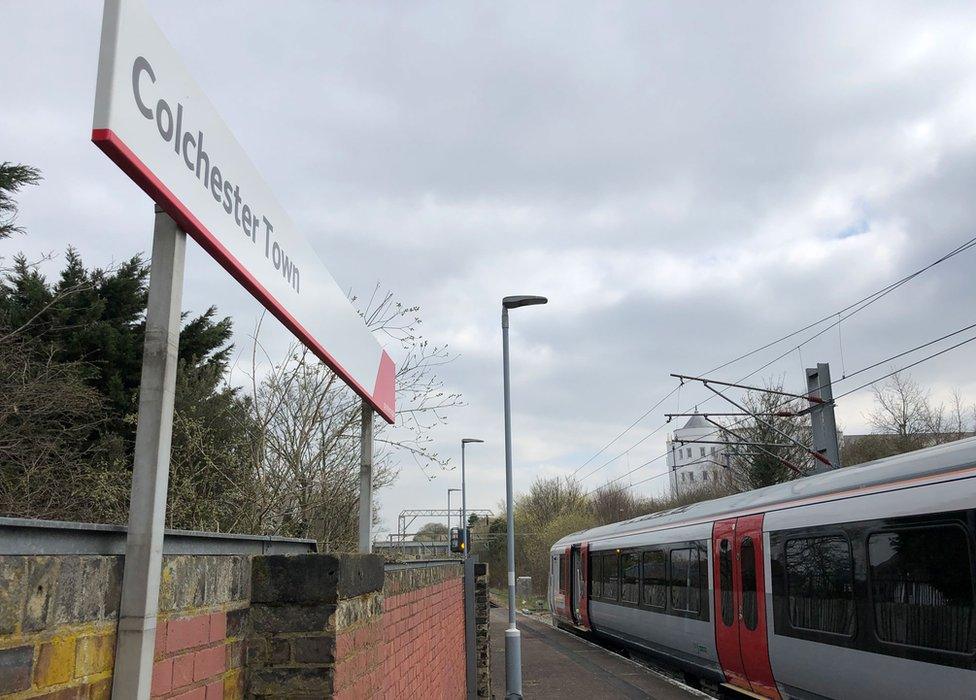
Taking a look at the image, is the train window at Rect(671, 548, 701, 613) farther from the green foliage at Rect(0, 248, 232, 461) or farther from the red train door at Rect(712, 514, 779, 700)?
the green foliage at Rect(0, 248, 232, 461)

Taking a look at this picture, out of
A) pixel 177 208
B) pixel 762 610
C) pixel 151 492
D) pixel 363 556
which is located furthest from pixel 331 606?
pixel 762 610

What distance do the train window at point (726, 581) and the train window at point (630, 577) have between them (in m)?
4.81

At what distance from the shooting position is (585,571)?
→ 71.2ft

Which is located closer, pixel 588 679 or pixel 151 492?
pixel 151 492

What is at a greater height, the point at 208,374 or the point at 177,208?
the point at 208,374

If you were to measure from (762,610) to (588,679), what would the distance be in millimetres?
5108

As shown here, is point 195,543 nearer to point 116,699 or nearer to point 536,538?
point 116,699

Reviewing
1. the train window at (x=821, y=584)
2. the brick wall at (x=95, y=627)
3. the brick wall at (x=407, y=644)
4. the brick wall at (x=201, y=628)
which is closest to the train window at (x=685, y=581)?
the train window at (x=821, y=584)

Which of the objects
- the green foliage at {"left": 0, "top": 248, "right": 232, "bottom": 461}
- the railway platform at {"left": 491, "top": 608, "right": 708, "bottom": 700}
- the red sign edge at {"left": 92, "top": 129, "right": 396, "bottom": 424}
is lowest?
the railway platform at {"left": 491, "top": 608, "right": 708, "bottom": 700}

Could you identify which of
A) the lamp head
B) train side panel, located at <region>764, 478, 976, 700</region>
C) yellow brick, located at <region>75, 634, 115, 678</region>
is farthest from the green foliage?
yellow brick, located at <region>75, 634, 115, 678</region>

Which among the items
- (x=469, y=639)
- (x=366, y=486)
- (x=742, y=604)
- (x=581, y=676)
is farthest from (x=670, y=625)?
(x=366, y=486)

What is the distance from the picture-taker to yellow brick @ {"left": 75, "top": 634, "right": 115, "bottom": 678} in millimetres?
1722

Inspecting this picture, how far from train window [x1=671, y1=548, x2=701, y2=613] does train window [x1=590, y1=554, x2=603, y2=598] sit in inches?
246

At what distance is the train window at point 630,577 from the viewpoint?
16.5 metres
